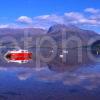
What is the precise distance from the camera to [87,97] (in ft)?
89.0

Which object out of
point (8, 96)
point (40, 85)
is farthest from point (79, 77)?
point (8, 96)

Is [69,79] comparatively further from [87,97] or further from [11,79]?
[87,97]

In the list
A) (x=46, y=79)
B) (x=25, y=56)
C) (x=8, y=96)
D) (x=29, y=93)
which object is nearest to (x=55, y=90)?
(x=29, y=93)

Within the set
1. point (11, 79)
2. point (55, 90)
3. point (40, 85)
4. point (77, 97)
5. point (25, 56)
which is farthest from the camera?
point (25, 56)

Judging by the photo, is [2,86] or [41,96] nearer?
[41,96]

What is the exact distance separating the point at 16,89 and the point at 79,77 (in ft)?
36.7

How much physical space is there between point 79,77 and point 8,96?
14223 millimetres

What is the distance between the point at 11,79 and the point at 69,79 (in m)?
6.61

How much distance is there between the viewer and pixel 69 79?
124 feet

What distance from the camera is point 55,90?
3020 cm

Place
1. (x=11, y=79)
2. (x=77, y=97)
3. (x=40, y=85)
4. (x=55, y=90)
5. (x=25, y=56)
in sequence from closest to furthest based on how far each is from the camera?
(x=77, y=97), (x=55, y=90), (x=40, y=85), (x=11, y=79), (x=25, y=56)

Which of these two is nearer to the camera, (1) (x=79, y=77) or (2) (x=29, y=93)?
(2) (x=29, y=93)

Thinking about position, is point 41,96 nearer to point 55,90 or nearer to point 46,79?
point 55,90

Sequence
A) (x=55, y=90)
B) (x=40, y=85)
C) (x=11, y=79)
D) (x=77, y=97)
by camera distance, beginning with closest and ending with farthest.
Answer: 1. (x=77, y=97)
2. (x=55, y=90)
3. (x=40, y=85)
4. (x=11, y=79)
